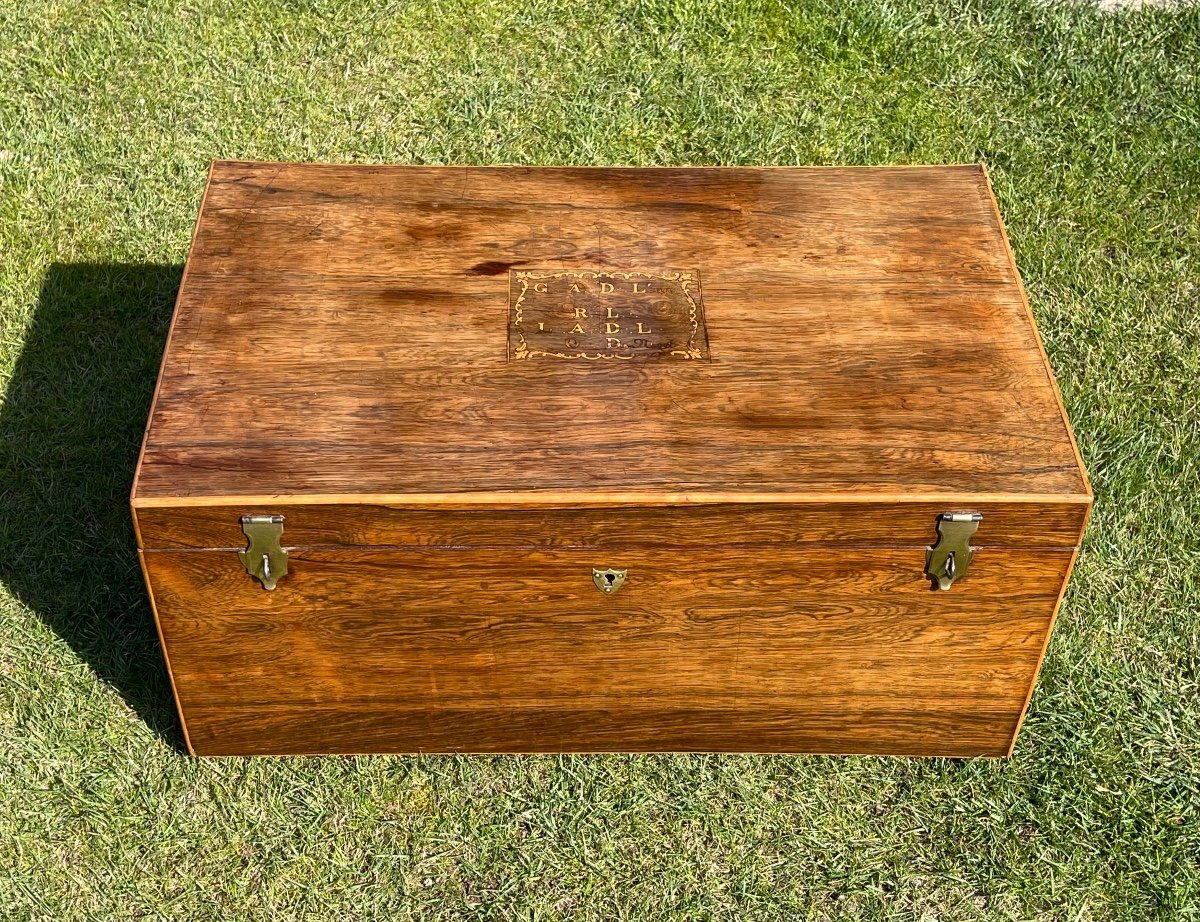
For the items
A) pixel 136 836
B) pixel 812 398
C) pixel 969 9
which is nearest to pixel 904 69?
pixel 969 9

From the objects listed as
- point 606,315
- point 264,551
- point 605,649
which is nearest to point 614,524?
point 605,649

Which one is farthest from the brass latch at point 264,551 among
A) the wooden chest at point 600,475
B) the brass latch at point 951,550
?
the brass latch at point 951,550

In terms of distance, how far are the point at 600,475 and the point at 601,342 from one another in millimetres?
367

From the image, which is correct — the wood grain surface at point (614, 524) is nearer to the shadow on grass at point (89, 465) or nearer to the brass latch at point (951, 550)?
the brass latch at point (951, 550)

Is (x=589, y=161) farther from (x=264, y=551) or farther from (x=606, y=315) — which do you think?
(x=264, y=551)

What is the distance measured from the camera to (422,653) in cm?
276

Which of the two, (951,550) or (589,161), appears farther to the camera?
(589,161)

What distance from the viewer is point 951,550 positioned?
2.58 m

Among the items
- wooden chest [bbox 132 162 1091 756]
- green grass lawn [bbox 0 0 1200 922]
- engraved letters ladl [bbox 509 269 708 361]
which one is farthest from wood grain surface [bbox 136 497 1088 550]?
green grass lawn [bbox 0 0 1200 922]

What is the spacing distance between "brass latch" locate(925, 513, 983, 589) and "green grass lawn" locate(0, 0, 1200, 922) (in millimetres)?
588

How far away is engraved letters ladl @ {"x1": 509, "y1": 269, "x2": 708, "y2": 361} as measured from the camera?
279 centimetres

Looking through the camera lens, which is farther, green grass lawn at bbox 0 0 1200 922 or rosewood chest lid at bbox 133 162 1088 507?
green grass lawn at bbox 0 0 1200 922

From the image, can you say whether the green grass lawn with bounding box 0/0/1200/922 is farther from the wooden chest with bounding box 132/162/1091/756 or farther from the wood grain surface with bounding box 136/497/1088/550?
the wood grain surface with bounding box 136/497/1088/550

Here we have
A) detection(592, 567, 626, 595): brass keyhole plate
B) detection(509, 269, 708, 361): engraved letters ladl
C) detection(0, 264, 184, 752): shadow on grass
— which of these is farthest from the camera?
detection(0, 264, 184, 752): shadow on grass
